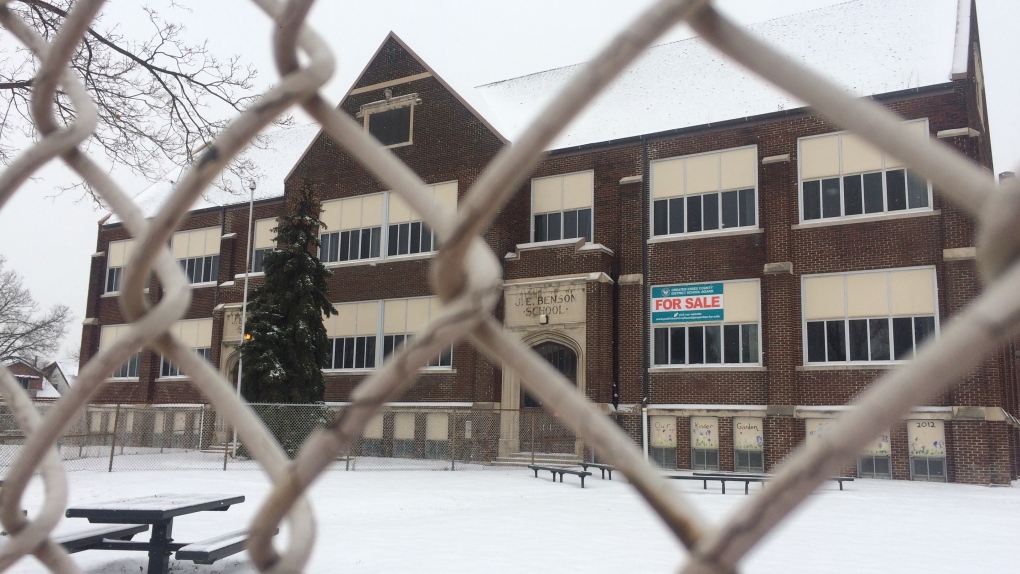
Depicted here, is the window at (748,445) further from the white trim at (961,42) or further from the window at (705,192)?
the white trim at (961,42)

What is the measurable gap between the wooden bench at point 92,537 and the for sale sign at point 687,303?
18161 millimetres

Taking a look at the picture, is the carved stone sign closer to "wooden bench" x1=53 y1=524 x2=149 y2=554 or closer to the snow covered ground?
the snow covered ground

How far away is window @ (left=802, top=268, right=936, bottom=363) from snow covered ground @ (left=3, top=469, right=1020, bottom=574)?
377cm

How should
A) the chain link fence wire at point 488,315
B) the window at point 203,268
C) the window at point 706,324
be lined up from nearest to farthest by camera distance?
the chain link fence wire at point 488,315, the window at point 706,324, the window at point 203,268

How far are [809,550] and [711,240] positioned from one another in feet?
50.3

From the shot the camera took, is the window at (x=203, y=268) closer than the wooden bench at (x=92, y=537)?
No

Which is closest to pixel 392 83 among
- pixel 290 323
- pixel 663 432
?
pixel 290 323

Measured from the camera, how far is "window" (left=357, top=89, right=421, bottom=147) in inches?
1139

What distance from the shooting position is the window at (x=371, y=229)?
28.3 m

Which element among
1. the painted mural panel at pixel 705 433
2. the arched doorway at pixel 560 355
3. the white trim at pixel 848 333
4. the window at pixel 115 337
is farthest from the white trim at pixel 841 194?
the window at pixel 115 337

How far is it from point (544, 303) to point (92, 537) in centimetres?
1861

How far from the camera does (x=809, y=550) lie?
375 inches

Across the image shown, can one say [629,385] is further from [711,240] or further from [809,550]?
[809,550]

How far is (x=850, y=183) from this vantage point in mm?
22219
